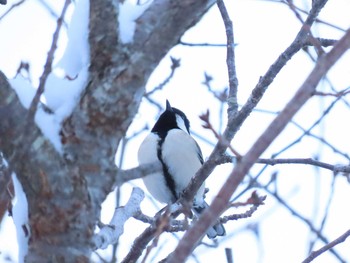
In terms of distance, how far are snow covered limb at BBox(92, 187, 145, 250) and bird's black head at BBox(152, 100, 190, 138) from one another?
9.23ft

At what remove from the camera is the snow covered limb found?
6.12 feet

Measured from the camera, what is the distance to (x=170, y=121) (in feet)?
17.3

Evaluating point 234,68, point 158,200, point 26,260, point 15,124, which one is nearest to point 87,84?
point 15,124

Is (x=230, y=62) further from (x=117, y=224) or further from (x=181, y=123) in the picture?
(x=181, y=123)

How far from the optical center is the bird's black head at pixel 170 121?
203 inches

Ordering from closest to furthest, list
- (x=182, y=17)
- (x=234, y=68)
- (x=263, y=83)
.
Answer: (x=182, y=17) < (x=263, y=83) < (x=234, y=68)

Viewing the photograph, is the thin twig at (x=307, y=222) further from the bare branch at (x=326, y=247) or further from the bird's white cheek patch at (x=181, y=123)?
the bird's white cheek patch at (x=181, y=123)

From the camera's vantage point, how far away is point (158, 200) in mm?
4977

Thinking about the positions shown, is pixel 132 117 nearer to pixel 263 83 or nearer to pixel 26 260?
pixel 26 260

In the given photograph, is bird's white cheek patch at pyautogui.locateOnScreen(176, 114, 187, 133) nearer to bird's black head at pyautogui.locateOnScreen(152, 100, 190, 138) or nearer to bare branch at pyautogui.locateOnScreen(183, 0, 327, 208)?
bird's black head at pyautogui.locateOnScreen(152, 100, 190, 138)

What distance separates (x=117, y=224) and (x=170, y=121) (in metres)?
3.26

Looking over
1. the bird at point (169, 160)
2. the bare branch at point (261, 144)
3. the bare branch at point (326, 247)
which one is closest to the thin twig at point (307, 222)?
the bare branch at point (326, 247)

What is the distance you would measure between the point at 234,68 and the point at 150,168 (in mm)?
1508

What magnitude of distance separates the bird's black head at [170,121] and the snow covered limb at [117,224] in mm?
2814
